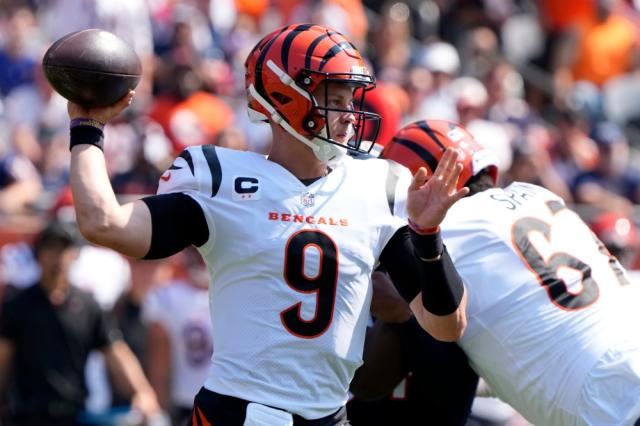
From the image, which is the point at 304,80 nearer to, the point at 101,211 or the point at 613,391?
the point at 101,211

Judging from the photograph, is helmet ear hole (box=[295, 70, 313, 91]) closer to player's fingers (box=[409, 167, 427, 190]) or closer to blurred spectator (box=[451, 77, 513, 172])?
player's fingers (box=[409, 167, 427, 190])

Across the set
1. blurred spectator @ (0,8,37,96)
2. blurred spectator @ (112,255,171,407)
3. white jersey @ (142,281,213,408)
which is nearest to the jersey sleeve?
white jersey @ (142,281,213,408)

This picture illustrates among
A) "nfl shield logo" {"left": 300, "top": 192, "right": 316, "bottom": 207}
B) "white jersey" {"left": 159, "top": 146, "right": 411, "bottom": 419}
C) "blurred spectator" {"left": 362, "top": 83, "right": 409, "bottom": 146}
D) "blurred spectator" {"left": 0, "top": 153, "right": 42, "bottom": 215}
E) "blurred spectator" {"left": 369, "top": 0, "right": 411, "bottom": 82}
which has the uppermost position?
A: "nfl shield logo" {"left": 300, "top": 192, "right": 316, "bottom": 207}

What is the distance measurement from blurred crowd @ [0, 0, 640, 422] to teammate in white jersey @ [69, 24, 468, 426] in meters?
3.81

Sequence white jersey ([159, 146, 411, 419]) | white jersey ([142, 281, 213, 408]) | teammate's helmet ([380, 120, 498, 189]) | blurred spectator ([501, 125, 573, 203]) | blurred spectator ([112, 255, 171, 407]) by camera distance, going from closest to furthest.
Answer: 1. white jersey ([159, 146, 411, 419])
2. teammate's helmet ([380, 120, 498, 189])
3. white jersey ([142, 281, 213, 408])
4. blurred spectator ([112, 255, 171, 407])
5. blurred spectator ([501, 125, 573, 203])

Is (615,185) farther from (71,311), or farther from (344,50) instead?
(344,50)

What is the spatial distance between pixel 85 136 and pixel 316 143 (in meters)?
0.75

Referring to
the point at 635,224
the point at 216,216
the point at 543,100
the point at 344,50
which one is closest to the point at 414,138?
the point at 344,50

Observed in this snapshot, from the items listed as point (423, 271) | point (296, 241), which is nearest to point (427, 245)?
→ point (423, 271)

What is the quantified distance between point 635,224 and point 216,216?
6.42 m

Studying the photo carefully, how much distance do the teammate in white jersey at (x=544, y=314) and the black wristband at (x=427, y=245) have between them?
0.75 meters

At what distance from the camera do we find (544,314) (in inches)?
180

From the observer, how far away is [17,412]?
300 inches

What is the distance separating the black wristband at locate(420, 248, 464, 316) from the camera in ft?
12.8
